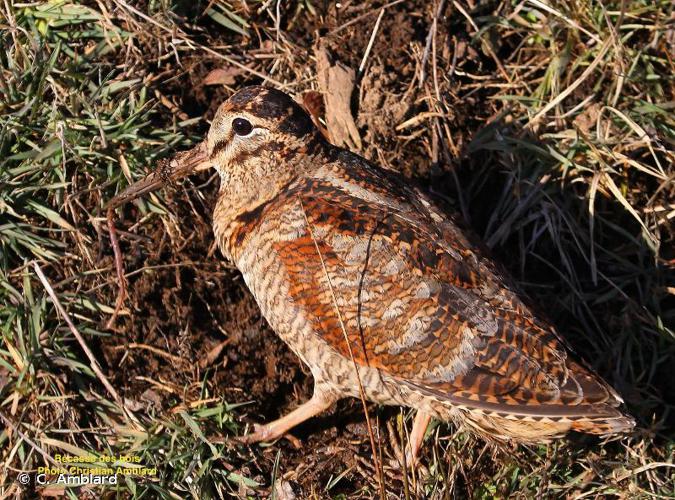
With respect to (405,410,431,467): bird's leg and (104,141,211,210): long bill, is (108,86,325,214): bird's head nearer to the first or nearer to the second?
(104,141,211,210): long bill

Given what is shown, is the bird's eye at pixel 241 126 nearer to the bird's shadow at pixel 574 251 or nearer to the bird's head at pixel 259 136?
the bird's head at pixel 259 136

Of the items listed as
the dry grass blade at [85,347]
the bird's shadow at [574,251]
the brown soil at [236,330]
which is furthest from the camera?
the bird's shadow at [574,251]

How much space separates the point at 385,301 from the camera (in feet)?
14.6

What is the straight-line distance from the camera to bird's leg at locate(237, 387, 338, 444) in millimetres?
5027

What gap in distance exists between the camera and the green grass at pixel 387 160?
4.96 m

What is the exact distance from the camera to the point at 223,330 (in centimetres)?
536

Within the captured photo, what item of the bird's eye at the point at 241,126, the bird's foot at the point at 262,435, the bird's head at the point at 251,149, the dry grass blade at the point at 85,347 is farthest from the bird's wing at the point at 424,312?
the dry grass blade at the point at 85,347

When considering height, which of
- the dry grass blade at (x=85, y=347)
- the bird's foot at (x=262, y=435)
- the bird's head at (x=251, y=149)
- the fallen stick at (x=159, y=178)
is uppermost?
the bird's head at (x=251, y=149)

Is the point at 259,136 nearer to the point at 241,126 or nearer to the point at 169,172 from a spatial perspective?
the point at 241,126

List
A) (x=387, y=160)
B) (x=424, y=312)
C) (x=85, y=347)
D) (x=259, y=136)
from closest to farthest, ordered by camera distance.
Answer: (x=424, y=312)
(x=85, y=347)
(x=259, y=136)
(x=387, y=160)

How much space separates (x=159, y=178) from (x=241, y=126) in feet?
1.89

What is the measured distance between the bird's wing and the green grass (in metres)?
0.83

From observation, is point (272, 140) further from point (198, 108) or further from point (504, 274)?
point (504, 274)

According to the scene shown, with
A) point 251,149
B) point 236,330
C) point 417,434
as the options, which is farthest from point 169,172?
point 417,434
